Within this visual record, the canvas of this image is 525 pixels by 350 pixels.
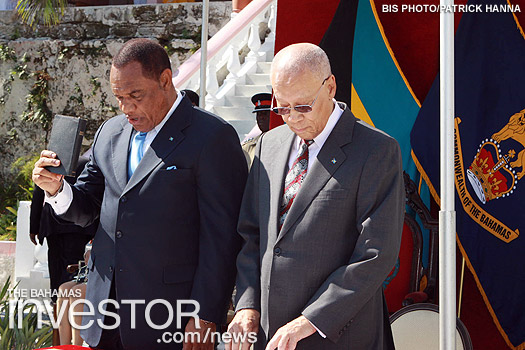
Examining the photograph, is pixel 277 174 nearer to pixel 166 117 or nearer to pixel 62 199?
pixel 166 117

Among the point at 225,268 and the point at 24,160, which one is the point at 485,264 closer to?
the point at 225,268

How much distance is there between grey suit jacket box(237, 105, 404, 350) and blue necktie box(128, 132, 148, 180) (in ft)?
1.70

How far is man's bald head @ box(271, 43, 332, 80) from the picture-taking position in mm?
2145

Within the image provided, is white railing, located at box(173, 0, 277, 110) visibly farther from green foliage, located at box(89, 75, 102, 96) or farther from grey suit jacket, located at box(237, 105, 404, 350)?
grey suit jacket, located at box(237, 105, 404, 350)

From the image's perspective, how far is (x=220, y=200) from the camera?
2.38 m

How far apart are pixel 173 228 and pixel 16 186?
29.9ft

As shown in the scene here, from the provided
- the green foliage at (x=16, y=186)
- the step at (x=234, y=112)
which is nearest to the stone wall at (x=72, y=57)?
the green foliage at (x=16, y=186)

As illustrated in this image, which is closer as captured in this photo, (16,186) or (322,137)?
(322,137)

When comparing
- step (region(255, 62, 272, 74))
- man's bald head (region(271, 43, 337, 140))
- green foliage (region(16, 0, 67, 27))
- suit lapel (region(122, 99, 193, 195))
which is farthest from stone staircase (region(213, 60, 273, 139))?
man's bald head (region(271, 43, 337, 140))

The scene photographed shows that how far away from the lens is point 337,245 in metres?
2.17

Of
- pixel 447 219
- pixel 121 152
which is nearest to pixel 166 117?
pixel 121 152

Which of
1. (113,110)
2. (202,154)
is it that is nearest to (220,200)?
(202,154)

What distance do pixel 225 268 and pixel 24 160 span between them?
9165 mm

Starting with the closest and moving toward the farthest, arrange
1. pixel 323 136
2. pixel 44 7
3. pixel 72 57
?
pixel 323 136 → pixel 44 7 → pixel 72 57
